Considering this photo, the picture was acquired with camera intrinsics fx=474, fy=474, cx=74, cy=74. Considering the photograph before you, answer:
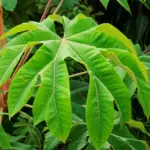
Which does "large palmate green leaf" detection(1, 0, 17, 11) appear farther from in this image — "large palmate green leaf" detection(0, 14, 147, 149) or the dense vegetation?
"large palmate green leaf" detection(0, 14, 147, 149)


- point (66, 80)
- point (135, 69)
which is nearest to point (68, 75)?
point (66, 80)

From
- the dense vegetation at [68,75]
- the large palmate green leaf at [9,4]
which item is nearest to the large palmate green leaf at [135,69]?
the dense vegetation at [68,75]

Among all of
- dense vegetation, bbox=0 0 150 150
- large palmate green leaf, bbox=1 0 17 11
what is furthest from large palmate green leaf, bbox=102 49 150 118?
large palmate green leaf, bbox=1 0 17 11

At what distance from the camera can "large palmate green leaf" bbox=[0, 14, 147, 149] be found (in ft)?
3.09

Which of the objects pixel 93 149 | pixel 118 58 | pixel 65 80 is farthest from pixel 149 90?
pixel 93 149

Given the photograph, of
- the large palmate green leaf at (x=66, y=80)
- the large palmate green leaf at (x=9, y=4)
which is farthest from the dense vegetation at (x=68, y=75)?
the large palmate green leaf at (x=9, y=4)

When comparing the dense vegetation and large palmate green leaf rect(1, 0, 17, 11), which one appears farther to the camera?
large palmate green leaf rect(1, 0, 17, 11)

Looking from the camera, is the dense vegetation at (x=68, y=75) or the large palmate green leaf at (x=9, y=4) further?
the large palmate green leaf at (x=9, y=4)

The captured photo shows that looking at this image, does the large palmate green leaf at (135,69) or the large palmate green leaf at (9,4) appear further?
the large palmate green leaf at (9,4)

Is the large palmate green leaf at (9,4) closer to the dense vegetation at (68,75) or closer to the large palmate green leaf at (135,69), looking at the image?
the dense vegetation at (68,75)

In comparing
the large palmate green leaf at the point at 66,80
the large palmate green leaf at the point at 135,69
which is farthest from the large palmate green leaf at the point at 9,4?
the large palmate green leaf at the point at 135,69

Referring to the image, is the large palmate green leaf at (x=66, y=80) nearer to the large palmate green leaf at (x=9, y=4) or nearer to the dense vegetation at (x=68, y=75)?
the dense vegetation at (x=68, y=75)

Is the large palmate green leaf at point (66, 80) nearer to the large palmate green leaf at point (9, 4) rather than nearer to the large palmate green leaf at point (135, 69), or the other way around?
the large palmate green leaf at point (135, 69)

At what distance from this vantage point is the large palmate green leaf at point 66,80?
0.94m
